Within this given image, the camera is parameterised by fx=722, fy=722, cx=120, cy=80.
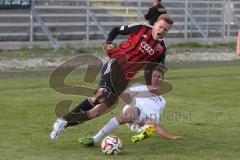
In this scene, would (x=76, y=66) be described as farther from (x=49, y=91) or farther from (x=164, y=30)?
(x=164, y=30)

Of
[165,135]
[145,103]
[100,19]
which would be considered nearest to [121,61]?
[145,103]

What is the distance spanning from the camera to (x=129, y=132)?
34.7 ft

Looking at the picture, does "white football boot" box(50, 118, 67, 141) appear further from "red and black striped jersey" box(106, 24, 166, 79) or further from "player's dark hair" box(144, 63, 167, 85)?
"player's dark hair" box(144, 63, 167, 85)

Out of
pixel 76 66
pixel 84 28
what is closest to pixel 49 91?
pixel 76 66

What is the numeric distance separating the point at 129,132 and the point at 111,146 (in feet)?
6.05

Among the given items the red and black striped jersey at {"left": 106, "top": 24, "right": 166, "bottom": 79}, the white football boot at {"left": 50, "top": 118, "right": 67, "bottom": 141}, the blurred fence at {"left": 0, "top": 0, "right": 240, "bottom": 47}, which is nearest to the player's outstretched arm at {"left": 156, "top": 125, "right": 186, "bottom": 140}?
the red and black striped jersey at {"left": 106, "top": 24, "right": 166, "bottom": 79}

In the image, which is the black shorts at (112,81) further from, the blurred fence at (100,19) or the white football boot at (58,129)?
the blurred fence at (100,19)

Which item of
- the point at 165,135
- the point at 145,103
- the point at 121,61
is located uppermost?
the point at 121,61

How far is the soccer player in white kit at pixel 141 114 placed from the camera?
9281mm

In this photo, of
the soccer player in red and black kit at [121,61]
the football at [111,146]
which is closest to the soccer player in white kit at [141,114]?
the soccer player in red and black kit at [121,61]

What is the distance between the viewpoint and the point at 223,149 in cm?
921

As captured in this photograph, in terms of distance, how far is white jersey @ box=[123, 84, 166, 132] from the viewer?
956cm

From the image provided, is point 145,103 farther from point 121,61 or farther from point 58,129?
point 58,129

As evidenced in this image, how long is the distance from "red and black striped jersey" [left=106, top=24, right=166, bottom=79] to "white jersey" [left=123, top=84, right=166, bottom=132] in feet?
1.02
